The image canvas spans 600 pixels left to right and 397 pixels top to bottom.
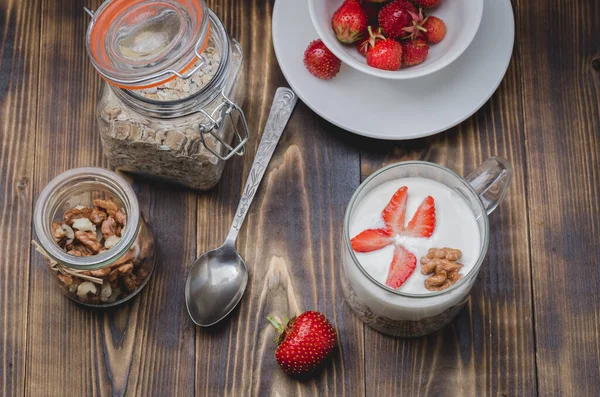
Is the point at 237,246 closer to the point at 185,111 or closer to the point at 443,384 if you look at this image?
the point at 185,111

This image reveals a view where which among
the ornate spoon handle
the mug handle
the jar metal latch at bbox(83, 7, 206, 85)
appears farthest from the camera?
the ornate spoon handle

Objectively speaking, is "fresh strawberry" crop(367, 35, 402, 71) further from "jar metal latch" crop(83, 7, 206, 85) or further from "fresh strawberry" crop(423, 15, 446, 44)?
"jar metal latch" crop(83, 7, 206, 85)

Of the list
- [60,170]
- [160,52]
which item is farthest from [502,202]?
[60,170]

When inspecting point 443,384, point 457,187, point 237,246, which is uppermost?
point 457,187

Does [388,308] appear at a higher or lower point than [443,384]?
higher

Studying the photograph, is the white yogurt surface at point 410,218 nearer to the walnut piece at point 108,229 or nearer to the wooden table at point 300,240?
the wooden table at point 300,240

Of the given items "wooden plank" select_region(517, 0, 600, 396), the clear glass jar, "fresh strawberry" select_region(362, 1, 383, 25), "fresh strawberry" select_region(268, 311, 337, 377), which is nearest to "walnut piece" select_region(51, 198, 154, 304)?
the clear glass jar

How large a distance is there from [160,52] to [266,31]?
10.5 inches

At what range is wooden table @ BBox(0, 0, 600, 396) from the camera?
115 cm

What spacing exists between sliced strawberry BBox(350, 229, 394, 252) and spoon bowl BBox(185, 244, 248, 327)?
20cm

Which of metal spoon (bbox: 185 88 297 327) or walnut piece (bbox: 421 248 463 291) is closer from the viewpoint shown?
walnut piece (bbox: 421 248 463 291)

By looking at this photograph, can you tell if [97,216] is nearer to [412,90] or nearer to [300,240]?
[300,240]

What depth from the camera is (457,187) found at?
1.05m

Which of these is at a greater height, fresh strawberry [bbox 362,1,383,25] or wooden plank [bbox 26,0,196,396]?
fresh strawberry [bbox 362,1,383,25]
